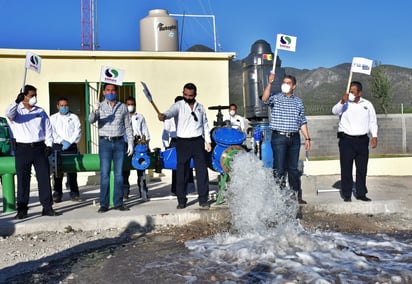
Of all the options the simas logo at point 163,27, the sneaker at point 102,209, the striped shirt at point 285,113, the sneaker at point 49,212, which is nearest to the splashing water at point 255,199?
the striped shirt at point 285,113

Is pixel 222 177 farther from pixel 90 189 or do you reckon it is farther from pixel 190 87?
pixel 90 189

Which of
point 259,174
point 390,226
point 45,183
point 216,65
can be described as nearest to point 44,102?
point 216,65

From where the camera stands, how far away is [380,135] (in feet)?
63.9

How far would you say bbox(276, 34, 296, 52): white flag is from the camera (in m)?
7.60

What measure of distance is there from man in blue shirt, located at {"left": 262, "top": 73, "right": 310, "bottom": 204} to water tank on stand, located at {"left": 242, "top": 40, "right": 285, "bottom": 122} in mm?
3081

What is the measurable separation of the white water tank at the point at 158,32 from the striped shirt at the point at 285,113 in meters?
6.66

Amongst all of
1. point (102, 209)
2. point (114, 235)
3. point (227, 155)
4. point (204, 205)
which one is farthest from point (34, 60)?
point (204, 205)

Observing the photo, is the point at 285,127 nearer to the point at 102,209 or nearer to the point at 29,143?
the point at 102,209

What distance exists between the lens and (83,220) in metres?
6.56

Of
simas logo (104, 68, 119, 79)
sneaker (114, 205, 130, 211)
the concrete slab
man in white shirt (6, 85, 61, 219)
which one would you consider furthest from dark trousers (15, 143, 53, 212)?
simas logo (104, 68, 119, 79)

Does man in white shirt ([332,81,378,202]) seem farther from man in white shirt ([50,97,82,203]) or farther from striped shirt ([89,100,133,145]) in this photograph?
man in white shirt ([50,97,82,203])

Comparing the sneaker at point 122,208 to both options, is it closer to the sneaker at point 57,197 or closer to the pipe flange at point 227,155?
the pipe flange at point 227,155

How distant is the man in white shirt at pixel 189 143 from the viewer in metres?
7.12

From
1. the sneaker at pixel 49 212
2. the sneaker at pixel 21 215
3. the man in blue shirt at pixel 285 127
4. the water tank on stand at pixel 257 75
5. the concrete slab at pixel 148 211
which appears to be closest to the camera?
the concrete slab at pixel 148 211
